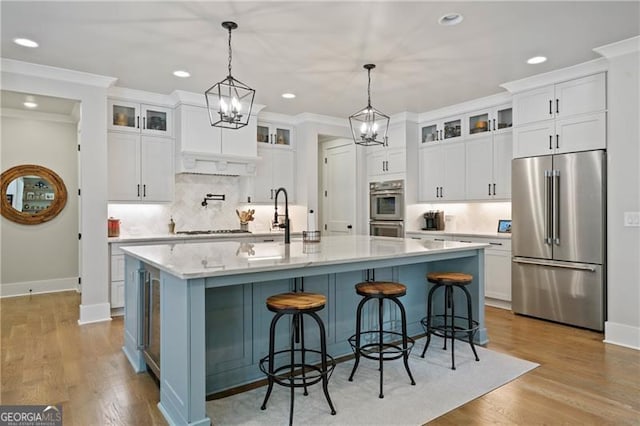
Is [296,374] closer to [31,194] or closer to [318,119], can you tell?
[318,119]

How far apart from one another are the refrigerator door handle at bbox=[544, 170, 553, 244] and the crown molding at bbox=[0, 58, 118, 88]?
193 inches

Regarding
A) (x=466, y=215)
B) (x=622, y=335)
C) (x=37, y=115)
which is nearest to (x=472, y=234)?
(x=466, y=215)

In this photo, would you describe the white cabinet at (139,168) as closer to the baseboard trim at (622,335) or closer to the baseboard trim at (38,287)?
the baseboard trim at (38,287)

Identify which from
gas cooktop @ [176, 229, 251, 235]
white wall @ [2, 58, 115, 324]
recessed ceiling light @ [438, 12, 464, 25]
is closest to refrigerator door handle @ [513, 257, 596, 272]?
recessed ceiling light @ [438, 12, 464, 25]

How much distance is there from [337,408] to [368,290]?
772 mm

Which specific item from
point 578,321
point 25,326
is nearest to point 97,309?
point 25,326

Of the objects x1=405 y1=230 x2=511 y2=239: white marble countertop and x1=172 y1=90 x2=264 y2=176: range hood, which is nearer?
x1=405 y1=230 x2=511 y2=239: white marble countertop

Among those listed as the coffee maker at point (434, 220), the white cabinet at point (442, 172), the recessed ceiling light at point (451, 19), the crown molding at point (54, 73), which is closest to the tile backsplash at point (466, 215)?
A: the coffee maker at point (434, 220)

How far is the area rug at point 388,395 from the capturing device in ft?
7.48

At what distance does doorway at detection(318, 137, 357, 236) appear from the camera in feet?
22.6

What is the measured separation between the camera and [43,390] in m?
2.64

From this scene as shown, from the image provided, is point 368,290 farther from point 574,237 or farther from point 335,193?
point 335,193

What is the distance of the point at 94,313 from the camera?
171 inches

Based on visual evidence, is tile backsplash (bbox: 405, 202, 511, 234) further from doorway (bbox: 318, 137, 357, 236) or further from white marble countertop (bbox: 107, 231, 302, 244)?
white marble countertop (bbox: 107, 231, 302, 244)
